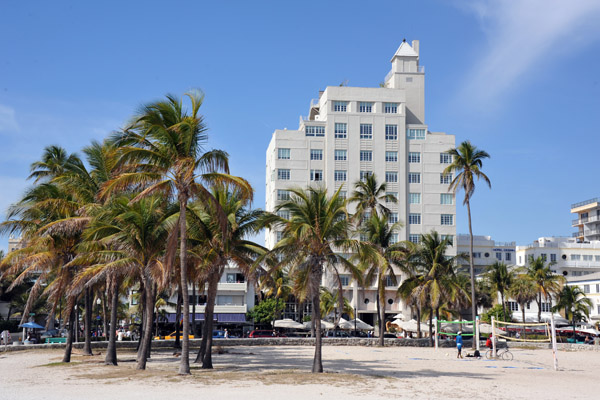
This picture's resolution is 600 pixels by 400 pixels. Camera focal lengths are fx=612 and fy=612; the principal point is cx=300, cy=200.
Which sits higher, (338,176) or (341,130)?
(341,130)

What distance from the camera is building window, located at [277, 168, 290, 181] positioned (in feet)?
283

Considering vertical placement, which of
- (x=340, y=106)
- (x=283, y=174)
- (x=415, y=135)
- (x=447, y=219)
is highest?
(x=340, y=106)

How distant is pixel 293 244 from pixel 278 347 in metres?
26.1

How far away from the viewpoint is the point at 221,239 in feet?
96.4

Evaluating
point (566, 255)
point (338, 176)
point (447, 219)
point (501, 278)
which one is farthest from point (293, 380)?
point (566, 255)

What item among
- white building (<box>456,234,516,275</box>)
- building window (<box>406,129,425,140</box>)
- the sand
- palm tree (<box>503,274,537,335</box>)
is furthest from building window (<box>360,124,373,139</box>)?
the sand

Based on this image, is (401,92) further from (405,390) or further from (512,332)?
(405,390)

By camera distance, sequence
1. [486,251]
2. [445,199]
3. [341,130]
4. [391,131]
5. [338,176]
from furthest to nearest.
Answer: [486,251]
[445,199]
[391,131]
[341,130]
[338,176]

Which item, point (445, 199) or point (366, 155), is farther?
point (445, 199)

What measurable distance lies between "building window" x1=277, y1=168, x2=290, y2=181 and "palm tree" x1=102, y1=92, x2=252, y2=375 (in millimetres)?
59170

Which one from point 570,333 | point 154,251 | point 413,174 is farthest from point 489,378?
point 413,174

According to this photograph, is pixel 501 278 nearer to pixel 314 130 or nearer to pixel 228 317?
pixel 314 130

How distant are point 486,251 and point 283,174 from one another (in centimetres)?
3797

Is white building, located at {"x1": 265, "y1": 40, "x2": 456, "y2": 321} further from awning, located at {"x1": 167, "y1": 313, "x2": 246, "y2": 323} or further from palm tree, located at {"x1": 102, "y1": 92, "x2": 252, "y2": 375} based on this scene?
palm tree, located at {"x1": 102, "y1": 92, "x2": 252, "y2": 375}
